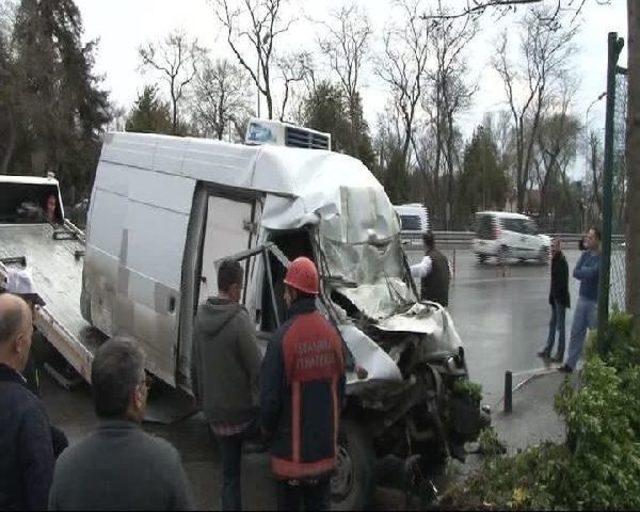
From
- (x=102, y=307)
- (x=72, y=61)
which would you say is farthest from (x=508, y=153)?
(x=102, y=307)

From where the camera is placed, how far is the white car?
34594 mm

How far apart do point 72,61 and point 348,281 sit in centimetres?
→ 4535

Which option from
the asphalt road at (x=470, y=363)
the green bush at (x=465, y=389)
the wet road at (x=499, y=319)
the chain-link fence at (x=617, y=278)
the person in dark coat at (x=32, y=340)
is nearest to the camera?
the person in dark coat at (x=32, y=340)

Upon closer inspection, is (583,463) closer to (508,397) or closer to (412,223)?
(508,397)

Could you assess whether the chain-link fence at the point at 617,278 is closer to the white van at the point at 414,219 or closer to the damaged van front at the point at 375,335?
the damaged van front at the point at 375,335

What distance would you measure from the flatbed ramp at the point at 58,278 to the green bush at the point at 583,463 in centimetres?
496

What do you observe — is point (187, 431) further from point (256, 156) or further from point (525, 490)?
point (525, 490)

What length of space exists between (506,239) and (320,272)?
29.3 metres

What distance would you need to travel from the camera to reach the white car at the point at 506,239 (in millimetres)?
34594

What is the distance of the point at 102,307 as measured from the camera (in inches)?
370

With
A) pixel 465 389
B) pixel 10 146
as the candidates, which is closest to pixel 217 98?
pixel 10 146

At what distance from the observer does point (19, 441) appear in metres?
3.24

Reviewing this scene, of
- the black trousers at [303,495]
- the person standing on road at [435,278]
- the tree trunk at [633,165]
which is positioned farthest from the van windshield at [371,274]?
the person standing on road at [435,278]

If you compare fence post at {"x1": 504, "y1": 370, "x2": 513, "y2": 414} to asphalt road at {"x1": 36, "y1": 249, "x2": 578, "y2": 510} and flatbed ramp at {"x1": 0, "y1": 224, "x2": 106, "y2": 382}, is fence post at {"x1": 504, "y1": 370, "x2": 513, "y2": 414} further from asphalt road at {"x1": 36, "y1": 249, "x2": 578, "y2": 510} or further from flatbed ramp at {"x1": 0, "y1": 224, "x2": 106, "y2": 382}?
flatbed ramp at {"x1": 0, "y1": 224, "x2": 106, "y2": 382}
